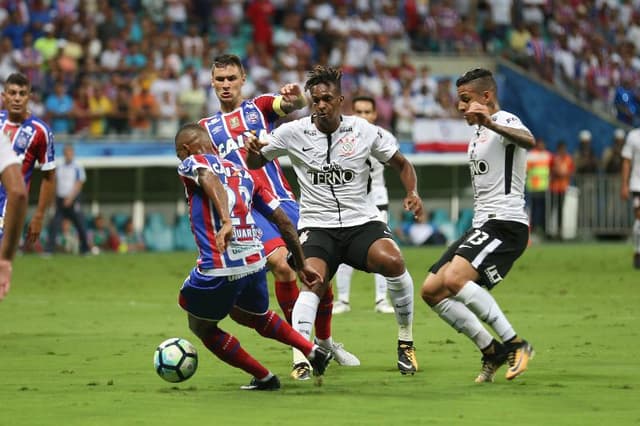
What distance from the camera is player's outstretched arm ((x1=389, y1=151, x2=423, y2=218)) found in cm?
1006

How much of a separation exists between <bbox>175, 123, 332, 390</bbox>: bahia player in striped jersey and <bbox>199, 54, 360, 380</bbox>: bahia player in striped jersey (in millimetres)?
1564

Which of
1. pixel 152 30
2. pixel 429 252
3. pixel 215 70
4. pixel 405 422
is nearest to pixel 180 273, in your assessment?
pixel 429 252

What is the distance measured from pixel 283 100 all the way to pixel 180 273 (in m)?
12.1

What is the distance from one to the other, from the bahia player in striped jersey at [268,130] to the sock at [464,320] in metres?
1.43

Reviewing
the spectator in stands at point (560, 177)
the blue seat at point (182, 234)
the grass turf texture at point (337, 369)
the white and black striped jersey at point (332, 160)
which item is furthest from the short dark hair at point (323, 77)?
the spectator in stands at point (560, 177)

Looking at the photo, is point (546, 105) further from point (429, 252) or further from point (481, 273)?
point (481, 273)

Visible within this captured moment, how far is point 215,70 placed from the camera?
11547mm

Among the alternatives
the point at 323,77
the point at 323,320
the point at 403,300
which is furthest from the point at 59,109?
the point at 323,77

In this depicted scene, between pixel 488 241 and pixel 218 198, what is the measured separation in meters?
2.19

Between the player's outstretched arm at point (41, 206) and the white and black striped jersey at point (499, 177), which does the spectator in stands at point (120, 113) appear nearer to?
the player's outstretched arm at point (41, 206)

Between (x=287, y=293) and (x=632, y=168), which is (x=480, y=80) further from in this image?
(x=632, y=168)

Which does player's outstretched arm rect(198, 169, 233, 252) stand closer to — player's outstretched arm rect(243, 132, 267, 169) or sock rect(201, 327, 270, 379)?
sock rect(201, 327, 270, 379)

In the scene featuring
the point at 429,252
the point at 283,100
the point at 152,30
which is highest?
the point at 152,30

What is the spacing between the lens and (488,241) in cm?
982
